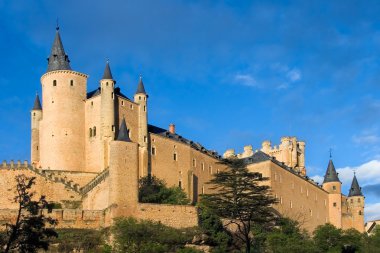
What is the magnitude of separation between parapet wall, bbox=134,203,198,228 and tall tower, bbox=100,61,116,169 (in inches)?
396

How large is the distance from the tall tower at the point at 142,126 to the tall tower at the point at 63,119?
525 cm

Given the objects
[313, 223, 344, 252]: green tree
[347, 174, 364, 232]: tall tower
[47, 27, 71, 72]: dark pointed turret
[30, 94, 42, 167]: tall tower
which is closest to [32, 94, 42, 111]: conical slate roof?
[30, 94, 42, 167]: tall tower

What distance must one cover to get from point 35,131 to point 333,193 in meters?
42.4

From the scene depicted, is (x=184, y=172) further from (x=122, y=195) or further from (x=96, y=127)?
(x=122, y=195)

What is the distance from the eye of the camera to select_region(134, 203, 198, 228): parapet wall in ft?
188

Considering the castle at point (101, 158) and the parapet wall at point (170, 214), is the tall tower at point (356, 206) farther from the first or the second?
the parapet wall at point (170, 214)

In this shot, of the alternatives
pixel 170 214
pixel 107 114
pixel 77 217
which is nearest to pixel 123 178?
pixel 77 217

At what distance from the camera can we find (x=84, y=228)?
57.1 meters

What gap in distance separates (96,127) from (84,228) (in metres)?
13.4

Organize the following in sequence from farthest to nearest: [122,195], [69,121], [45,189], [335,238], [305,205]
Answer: [305,205]
[335,238]
[69,121]
[45,189]
[122,195]

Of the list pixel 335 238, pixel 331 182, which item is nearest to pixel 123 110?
pixel 335 238

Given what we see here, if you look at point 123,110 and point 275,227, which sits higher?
point 123,110

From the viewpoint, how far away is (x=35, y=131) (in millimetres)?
72188

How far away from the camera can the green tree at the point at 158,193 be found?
62391 millimetres
